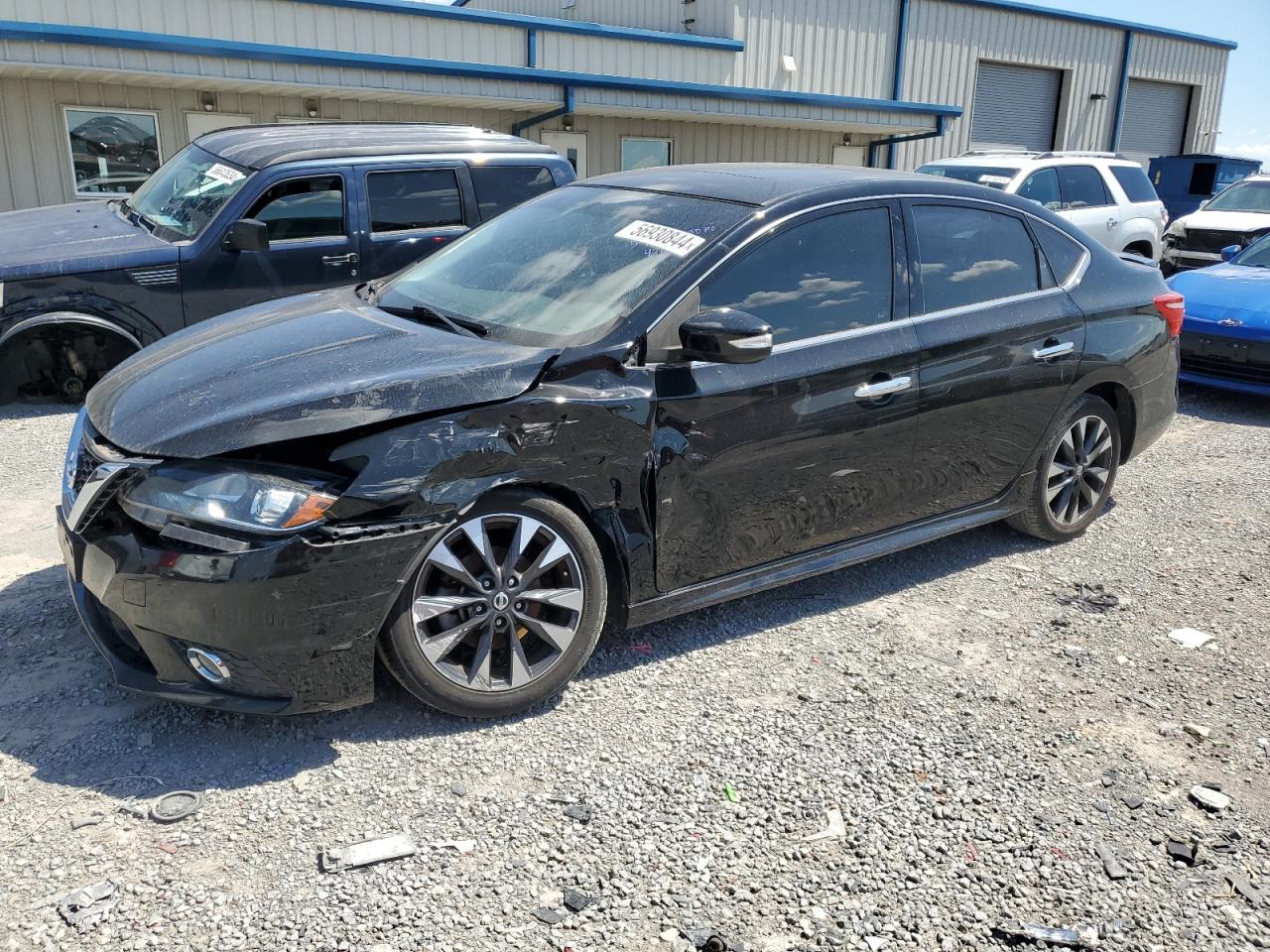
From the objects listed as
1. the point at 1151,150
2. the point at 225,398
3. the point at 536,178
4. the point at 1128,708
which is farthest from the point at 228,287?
the point at 1151,150

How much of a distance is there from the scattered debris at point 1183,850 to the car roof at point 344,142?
259 inches

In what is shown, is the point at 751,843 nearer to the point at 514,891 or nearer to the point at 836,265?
the point at 514,891

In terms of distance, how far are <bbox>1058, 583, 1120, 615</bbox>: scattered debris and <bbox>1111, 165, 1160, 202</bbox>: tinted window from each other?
9145 millimetres

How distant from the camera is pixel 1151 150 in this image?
2642 cm

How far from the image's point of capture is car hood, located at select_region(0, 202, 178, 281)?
21.1 feet

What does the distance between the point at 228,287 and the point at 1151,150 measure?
86.8 feet

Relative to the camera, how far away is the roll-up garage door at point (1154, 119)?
2552cm

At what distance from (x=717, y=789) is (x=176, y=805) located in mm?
1562

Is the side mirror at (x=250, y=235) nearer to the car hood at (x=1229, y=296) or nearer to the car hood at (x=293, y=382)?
the car hood at (x=293, y=382)

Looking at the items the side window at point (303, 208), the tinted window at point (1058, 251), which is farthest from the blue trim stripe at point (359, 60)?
the tinted window at point (1058, 251)

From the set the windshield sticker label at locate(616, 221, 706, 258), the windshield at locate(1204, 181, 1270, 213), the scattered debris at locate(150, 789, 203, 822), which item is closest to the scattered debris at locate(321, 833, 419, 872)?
the scattered debris at locate(150, 789, 203, 822)

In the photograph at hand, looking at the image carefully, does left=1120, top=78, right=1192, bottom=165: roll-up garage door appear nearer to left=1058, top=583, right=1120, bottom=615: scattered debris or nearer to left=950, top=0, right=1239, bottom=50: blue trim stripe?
left=950, top=0, right=1239, bottom=50: blue trim stripe

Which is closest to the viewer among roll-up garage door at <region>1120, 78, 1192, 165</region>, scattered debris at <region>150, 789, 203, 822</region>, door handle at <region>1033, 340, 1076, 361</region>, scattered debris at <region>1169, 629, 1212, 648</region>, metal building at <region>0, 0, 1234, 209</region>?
scattered debris at <region>150, 789, 203, 822</region>

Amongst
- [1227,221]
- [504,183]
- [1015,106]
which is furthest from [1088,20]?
[504,183]
